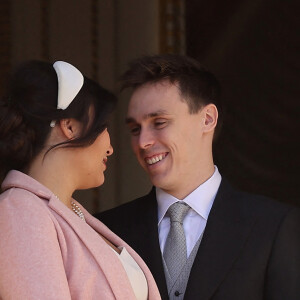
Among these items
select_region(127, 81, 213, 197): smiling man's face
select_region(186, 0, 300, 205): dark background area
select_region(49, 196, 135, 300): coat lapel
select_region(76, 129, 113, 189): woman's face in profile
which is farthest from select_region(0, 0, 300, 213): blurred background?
select_region(49, 196, 135, 300): coat lapel

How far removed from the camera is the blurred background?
4152 mm

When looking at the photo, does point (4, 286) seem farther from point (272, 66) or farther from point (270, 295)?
point (272, 66)

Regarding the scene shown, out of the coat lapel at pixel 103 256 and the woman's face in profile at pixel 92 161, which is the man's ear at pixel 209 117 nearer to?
the woman's face in profile at pixel 92 161

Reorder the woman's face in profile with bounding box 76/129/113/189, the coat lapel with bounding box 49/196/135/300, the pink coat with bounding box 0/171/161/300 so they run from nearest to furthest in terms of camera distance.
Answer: the pink coat with bounding box 0/171/161/300 < the coat lapel with bounding box 49/196/135/300 < the woman's face in profile with bounding box 76/129/113/189

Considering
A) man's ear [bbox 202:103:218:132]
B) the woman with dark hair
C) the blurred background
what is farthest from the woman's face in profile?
the blurred background

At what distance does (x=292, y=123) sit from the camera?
13.6 feet

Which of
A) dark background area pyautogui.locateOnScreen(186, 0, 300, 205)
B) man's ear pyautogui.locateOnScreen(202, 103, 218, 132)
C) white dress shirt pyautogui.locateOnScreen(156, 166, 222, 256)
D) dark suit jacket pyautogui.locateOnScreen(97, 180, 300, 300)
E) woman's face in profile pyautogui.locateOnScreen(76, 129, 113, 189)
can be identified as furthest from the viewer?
→ dark background area pyautogui.locateOnScreen(186, 0, 300, 205)

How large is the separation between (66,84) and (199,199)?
0.66 m

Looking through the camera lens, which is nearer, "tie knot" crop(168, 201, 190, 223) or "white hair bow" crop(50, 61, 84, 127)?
"white hair bow" crop(50, 61, 84, 127)

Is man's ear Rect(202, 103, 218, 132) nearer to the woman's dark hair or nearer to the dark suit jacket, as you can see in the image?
the dark suit jacket

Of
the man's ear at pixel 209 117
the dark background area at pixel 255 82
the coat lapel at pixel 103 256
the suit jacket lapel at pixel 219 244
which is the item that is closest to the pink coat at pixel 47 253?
the coat lapel at pixel 103 256

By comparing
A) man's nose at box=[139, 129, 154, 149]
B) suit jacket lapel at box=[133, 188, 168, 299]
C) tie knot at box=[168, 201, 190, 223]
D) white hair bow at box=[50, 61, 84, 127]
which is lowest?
suit jacket lapel at box=[133, 188, 168, 299]

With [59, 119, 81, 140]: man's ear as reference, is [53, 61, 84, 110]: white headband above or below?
above

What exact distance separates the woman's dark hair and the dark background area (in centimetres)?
220
